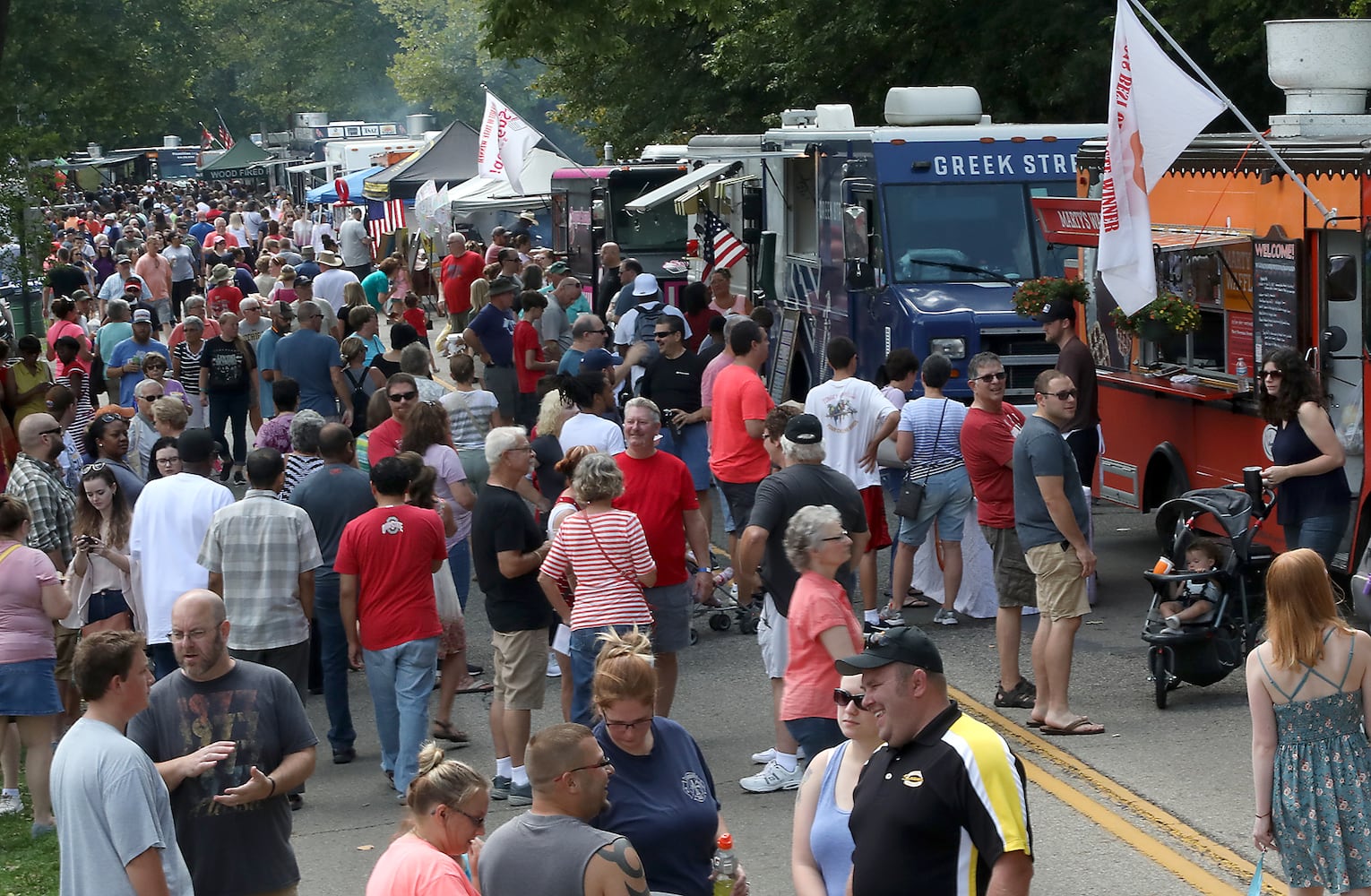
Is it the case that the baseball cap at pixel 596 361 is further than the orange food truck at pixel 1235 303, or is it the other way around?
the baseball cap at pixel 596 361

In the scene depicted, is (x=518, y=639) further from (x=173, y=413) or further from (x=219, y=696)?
(x=173, y=413)

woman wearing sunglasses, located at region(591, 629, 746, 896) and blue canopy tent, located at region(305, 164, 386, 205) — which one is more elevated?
blue canopy tent, located at region(305, 164, 386, 205)

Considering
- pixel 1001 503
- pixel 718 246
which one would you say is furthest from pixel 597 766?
pixel 718 246

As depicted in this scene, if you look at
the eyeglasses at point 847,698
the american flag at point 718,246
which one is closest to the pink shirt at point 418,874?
the eyeglasses at point 847,698

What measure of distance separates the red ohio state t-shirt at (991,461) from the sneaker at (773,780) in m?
2.19

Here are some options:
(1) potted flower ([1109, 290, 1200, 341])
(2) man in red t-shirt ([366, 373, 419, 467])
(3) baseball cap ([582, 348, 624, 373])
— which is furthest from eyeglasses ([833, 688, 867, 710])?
(3) baseball cap ([582, 348, 624, 373])

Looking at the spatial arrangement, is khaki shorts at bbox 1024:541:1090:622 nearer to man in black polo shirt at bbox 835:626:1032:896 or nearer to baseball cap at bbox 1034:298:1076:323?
baseball cap at bbox 1034:298:1076:323

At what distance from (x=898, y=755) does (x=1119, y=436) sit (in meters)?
8.87

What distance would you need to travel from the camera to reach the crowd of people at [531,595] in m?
4.45

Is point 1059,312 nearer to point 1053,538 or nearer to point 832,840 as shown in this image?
point 1053,538

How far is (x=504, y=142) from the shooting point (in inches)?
1018

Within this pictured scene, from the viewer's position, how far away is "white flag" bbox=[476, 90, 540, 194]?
84.6ft

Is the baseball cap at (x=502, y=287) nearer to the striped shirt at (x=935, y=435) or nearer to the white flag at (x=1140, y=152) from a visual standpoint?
the striped shirt at (x=935, y=435)

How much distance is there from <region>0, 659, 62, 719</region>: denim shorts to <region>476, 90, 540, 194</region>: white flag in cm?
1843
